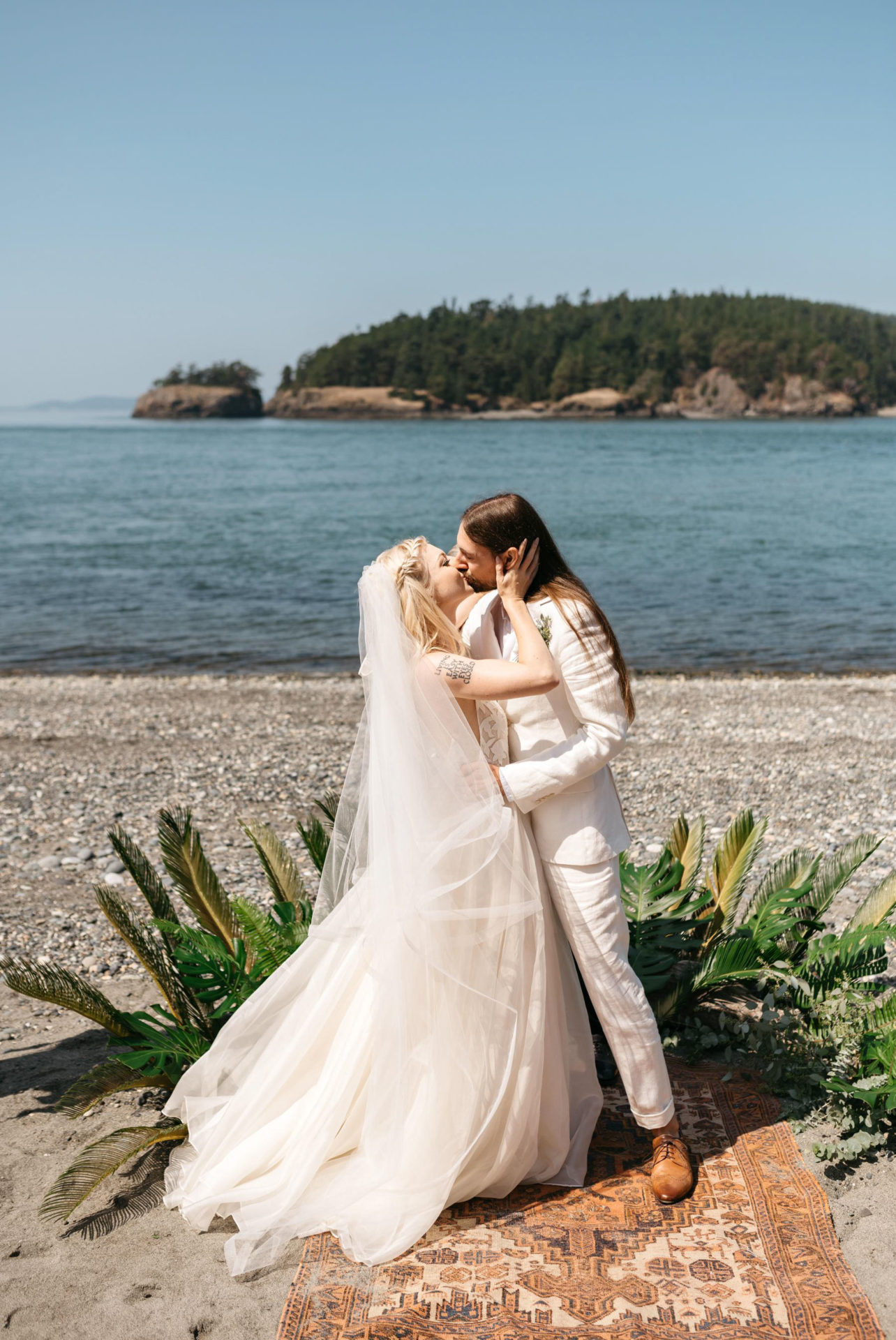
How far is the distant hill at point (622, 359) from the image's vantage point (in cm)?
12875

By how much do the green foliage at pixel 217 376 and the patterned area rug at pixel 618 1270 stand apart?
6246 inches

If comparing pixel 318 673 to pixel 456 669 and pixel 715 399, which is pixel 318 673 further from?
pixel 715 399

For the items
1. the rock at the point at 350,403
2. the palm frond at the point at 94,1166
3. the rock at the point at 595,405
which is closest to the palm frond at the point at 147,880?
the palm frond at the point at 94,1166

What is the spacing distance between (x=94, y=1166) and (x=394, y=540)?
30.2 m

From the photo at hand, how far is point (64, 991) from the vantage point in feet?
12.7

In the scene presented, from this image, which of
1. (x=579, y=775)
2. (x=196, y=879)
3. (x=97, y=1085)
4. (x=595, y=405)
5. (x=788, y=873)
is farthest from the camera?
(x=595, y=405)

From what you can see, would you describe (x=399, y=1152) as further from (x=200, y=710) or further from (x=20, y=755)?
(x=200, y=710)

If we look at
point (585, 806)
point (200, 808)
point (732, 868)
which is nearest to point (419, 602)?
point (585, 806)

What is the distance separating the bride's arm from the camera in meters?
3.36

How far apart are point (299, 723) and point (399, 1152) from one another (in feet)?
27.1

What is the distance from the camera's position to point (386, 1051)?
3.43m

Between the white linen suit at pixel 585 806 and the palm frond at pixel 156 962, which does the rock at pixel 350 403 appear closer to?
the palm frond at pixel 156 962

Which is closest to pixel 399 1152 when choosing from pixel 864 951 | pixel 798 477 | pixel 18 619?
pixel 864 951

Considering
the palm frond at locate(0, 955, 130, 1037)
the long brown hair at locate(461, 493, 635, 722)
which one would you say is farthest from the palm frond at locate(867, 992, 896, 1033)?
the palm frond at locate(0, 955, 130, 1037)
